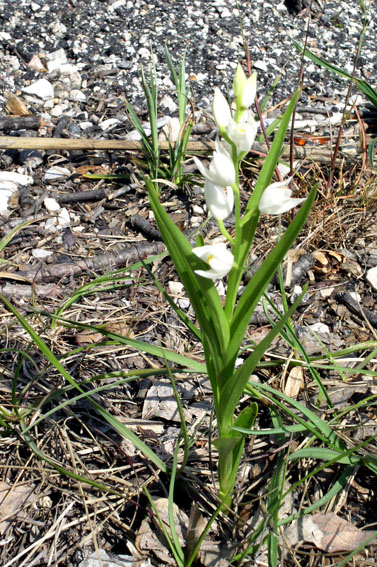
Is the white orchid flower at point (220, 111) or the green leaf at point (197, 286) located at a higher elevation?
the white orchid flower at point (220, 111)

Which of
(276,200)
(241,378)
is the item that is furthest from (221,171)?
(241,378)

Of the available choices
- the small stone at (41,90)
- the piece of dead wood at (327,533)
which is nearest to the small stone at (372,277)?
the piece of dead wood at (327,533)

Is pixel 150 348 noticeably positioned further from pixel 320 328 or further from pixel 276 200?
pixel 320 328

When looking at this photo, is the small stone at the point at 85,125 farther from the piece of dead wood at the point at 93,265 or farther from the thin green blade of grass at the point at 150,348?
the thin green blade of grass at the point at 150,348

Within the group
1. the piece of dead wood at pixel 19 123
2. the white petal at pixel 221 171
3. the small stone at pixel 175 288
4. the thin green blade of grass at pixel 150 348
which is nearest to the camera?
the white petal at pixel 221 171

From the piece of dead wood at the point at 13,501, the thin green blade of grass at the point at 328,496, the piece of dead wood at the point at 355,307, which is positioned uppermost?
the piece of dead wood at the point at 355,307

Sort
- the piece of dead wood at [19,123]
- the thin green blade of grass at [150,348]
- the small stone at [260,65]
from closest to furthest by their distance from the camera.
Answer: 1. the thin green blade of grass at [150,348]
2. the piece of dead wood at [19,123]
3. the small stone at [260,65]

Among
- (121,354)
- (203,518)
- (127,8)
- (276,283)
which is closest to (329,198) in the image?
(276,283)

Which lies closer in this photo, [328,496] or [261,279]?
[261,279]
